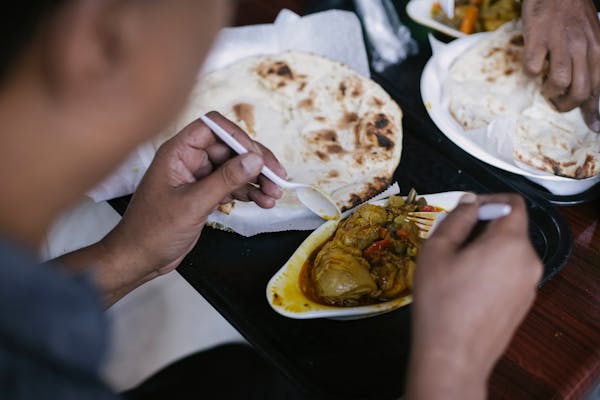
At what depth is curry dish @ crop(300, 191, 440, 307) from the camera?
3.85ft

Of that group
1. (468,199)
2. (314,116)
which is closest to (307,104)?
(314,116)

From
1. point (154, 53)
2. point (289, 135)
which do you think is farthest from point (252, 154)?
point (154, 53)

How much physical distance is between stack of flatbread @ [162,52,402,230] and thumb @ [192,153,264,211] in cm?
27

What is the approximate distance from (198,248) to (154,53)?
2.91ft

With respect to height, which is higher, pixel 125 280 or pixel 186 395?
pixel 125 280

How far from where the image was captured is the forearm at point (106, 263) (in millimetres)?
1212

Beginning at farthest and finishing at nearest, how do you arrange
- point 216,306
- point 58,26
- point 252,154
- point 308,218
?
point 308,218, point 216,306, point 252,154, point 58,26

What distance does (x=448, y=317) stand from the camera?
80 cm

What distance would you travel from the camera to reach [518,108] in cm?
166

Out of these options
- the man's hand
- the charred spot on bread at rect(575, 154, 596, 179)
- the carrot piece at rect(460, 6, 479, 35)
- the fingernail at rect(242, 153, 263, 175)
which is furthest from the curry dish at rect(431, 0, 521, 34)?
the fingernail at rect(242, 153, 263, 175)

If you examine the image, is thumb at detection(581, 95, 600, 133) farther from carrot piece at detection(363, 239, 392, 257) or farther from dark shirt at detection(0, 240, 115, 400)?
dark shirt at detection(0, 240, 115, 400)

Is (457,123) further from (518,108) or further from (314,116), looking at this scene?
(314,116)

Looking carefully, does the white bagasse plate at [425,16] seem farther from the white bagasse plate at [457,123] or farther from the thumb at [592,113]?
the thumb at [592,113]

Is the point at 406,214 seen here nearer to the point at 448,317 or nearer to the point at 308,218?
the point at 308,218
